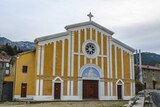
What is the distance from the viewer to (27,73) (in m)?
33.4

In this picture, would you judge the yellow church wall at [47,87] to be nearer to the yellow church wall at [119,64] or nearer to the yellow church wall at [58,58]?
the yellow church wall at [58,58]

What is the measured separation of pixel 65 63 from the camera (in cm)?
3428

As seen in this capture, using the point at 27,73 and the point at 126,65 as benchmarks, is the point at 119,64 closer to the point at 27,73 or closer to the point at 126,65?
the point at 126,65

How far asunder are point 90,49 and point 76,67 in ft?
10.6

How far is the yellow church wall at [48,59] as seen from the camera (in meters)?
33.1

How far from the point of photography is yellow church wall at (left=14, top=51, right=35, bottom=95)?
32.5 meters

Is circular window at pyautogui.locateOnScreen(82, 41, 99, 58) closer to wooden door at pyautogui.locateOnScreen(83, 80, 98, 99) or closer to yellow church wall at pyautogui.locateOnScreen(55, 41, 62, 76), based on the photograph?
yellow church wall at pyautogui.locateOnScreen(55, 41, 62, 76)

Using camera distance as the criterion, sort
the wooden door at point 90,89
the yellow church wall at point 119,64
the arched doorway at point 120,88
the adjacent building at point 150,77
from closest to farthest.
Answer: the wooden door at point 90,89, the arched doorway at point 120,88, the yellow church wall at point 119,64, the adjacent building at point 150,77

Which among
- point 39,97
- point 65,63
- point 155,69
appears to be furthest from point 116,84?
point 155,69

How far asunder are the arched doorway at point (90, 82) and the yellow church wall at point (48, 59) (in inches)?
177

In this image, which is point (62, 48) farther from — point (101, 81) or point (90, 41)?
point (101, 81)

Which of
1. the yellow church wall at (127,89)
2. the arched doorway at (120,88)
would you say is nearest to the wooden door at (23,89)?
the arched doorway at (120,88)

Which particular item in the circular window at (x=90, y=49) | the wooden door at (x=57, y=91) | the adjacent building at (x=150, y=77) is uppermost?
the circular window at (x=90, y=49)

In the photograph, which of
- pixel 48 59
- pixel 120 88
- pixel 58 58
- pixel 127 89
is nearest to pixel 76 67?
pixel 58 58
